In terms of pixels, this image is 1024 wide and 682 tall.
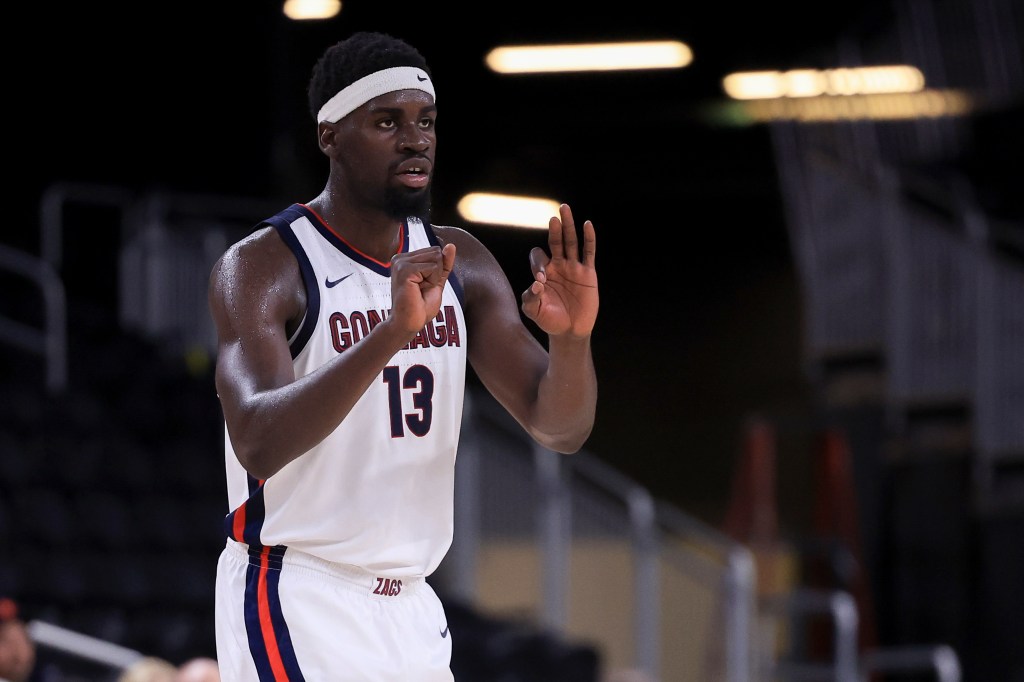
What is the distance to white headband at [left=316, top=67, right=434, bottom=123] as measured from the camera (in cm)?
269

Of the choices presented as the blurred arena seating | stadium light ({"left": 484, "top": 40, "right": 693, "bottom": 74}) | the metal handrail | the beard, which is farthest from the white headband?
stadium light ({"left": 484, "top": 40, "right": 693, "bottom": 74})

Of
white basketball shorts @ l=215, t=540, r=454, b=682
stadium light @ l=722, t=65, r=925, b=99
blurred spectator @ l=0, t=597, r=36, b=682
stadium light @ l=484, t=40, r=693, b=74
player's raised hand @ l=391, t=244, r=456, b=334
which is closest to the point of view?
player's raised hand @ l=391, t=244, r=456, b=334

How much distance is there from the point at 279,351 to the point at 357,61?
52 cm

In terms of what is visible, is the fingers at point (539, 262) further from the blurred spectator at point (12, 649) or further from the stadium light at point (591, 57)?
the stadium light at point (591, 57)

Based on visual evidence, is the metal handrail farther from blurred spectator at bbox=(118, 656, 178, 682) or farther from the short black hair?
the short black hair

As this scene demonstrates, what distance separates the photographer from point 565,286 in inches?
106

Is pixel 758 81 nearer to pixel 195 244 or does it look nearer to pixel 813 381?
pixel 813 381

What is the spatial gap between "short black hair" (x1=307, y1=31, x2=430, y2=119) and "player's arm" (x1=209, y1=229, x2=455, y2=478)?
0.28m

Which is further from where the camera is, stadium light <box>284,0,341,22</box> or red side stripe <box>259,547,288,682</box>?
stadium light <box>284,0,341,22</box>

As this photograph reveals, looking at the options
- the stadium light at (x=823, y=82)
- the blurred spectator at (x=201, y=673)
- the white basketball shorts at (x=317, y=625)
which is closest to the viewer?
the white basketball shorts at (x=317, y=625)

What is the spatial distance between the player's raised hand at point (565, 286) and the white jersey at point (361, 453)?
0.69 feet

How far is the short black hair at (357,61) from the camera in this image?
2.70 meters

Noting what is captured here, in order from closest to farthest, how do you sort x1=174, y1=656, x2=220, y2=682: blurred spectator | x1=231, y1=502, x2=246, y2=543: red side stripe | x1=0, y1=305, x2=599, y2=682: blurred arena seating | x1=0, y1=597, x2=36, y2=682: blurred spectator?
x1=231, y1=502, x2=246, y2=543: red side stripe, x1=174, y1=656, x2=220, y2=682: blurred spectator, x1=0, y1=597, x2=36, y2=682: blurred spectator, x1=0, y1=305, x2=599, y2=682: blurred arena seating

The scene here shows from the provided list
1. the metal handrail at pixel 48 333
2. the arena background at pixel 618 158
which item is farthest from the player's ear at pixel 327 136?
the arena background at pixel 618 158
